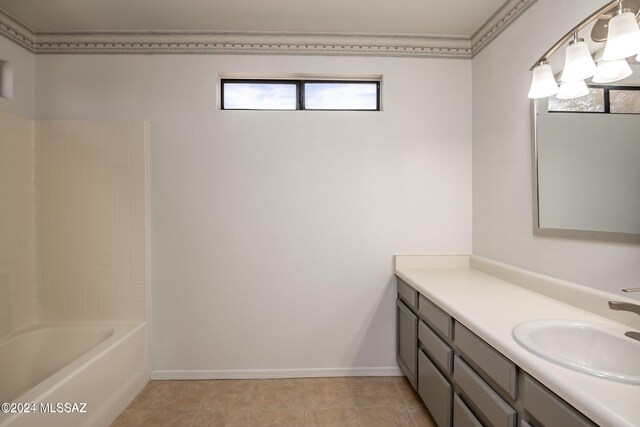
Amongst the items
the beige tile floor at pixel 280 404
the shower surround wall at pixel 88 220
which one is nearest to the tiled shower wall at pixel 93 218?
the shower surround wall at pixel 88 220

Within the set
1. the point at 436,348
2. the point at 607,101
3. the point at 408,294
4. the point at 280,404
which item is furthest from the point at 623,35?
the point at 280,404

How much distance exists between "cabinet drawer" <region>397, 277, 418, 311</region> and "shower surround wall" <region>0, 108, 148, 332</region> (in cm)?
194

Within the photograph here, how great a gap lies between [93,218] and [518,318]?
2.81m

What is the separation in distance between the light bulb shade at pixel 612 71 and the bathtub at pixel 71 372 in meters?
2.87

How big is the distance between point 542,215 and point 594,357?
81cm

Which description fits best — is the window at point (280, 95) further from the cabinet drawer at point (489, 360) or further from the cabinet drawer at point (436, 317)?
the cabinet drawer at point (489, 360)

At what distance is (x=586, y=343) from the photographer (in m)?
1.26

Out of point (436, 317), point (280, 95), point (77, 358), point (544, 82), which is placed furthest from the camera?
point (280, 95)

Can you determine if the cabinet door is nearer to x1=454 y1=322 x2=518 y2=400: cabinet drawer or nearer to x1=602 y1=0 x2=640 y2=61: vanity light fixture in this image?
x1=454 y1=322 x2=518 y2=400: cabinet drawer

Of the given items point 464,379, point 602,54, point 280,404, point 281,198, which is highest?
point 602,54

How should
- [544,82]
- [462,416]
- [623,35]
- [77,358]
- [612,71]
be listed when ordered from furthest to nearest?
[77,358] < [544,82] < [462,416] < [612,71] < [623,35]

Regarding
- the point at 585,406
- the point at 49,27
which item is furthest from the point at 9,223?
the point at 585,406

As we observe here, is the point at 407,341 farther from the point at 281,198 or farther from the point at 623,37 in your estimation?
the point at 623,37

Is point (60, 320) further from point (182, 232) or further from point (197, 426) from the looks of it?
point (197, 426)
